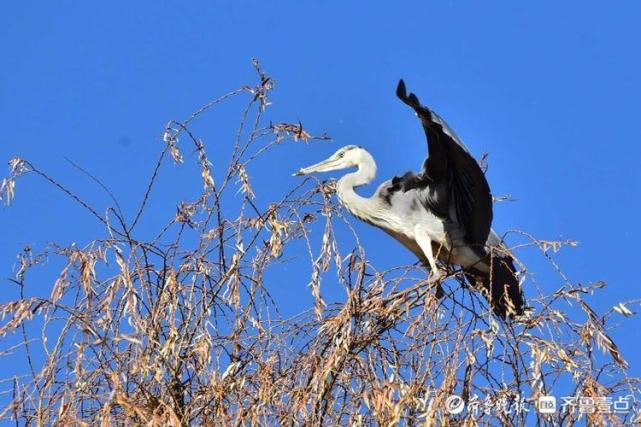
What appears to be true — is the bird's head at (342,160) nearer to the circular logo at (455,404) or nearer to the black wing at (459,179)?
the black wing at (459,179)

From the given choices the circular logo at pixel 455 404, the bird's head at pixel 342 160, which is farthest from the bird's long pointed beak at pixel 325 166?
the circular logo at pixel 455 404

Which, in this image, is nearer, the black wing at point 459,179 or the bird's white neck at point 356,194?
the black wing at point 459,179

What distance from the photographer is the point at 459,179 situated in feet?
15.5

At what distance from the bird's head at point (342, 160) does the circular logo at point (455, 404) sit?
239 cm

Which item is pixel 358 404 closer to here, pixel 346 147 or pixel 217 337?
pixel 217 337

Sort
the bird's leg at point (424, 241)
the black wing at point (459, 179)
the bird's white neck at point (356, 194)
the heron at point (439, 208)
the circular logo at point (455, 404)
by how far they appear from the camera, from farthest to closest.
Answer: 1. the bird's white neck at point (356, 194)
2. the bird's leg at point (424, 241)
3. the heron at point (439, 208)
4. the black wing at point (459, 179)
5. the circular logo at point (455, 404)

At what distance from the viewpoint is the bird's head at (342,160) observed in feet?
17.4

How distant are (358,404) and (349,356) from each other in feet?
0.42

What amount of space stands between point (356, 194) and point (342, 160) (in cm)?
26

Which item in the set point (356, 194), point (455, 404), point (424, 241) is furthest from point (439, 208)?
point (455, 404)

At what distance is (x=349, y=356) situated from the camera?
3.03 m

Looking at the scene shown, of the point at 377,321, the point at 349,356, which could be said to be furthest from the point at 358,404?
the point at 377,321

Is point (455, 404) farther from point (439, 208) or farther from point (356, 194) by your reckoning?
point (356, 194)

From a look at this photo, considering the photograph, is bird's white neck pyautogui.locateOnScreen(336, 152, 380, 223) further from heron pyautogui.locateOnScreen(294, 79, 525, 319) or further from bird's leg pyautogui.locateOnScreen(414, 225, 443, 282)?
bird's leg pyautogui.locateOnScreen(414, 225, 443, 282)
